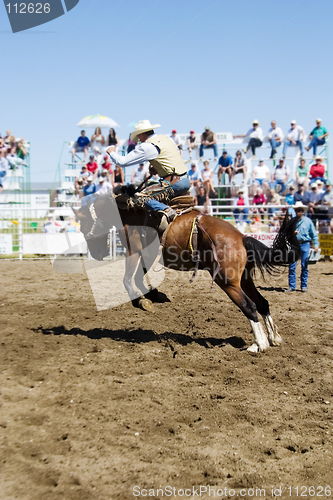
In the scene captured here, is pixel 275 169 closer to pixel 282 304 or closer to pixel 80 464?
pixel 282 304

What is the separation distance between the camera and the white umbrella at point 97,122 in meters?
16.4

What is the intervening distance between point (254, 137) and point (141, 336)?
1154 centimetres

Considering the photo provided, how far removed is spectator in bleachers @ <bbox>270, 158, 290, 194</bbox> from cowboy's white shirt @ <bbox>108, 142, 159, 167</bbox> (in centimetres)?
1043

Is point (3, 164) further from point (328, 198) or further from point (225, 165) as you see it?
point (328, 198)

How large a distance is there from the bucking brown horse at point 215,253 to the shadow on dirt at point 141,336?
37 centimetres

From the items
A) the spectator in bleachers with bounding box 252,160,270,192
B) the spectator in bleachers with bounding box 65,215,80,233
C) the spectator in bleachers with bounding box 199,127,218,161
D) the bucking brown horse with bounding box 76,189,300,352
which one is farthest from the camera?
the spectator in bleachers with bounding box 199,127,218,161

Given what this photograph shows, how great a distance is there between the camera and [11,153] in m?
17.0

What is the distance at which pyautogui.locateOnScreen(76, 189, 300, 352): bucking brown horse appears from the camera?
194 inches

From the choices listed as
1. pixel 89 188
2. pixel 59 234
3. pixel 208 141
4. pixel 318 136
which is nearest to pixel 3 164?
pixel 89 188

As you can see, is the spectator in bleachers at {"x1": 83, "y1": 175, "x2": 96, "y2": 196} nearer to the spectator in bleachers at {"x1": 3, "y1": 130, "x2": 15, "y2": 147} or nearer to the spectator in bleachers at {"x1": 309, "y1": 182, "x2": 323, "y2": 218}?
the spectator in bleachers at {"x1": 3, "y1": 130, "x2": 15, "y2": 147}

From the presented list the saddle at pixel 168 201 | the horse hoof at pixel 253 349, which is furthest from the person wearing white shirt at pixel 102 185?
the horse hoof at pixel 253 349

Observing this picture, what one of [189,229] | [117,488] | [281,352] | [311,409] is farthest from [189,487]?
[189,229]

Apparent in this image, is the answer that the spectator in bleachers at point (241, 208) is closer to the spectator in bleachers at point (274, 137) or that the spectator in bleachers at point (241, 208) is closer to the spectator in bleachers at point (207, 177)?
the spectator in bleachers at point (207, 177)

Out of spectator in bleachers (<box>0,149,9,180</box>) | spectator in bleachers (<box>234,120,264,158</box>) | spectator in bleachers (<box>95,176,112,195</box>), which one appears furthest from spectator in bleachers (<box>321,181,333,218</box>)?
spectator in bleachers (<box>0,149,9,180</box>)
